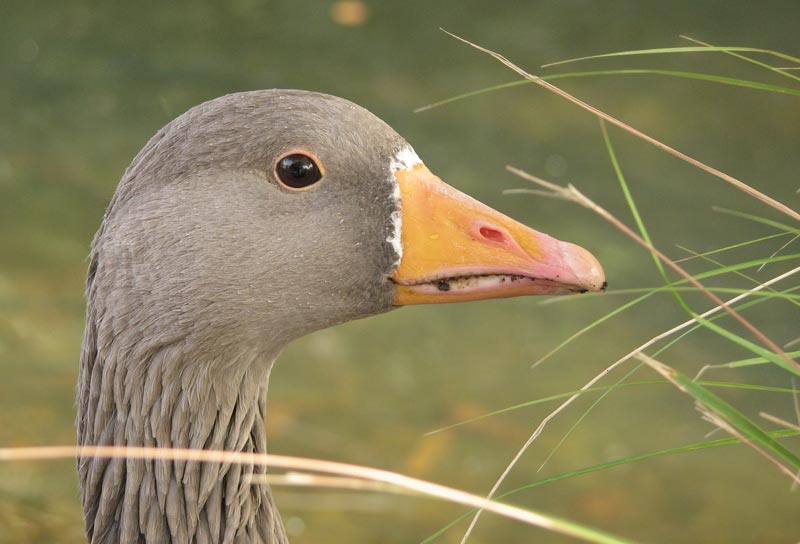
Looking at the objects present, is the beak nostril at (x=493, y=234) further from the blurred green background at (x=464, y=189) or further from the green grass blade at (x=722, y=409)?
the blurred green background at (x=464, y=189)

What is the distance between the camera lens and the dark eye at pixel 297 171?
9.29ft

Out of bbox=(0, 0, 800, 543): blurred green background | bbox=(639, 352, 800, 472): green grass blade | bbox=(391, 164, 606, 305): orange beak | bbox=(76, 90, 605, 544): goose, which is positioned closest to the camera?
bbox=(639, 352, 800, 472): green grass blade

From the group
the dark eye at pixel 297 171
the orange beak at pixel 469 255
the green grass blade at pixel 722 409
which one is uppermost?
the dark eye at pixel 297 171

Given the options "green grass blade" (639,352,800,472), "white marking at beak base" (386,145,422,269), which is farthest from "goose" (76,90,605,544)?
"green grass blade" (639,352,800,472)

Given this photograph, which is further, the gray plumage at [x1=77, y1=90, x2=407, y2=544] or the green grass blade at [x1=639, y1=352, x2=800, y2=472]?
the gray plumage at [x1=77, y1=90, x2=407, y2=544]

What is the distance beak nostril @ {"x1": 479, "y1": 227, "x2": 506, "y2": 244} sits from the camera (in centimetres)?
274

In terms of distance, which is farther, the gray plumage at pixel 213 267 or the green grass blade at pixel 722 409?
the gray plumage at pixel 213 267

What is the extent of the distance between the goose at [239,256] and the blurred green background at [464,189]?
163 cm

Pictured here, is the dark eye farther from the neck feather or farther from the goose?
the neck feather

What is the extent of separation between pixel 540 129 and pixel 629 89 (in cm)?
102

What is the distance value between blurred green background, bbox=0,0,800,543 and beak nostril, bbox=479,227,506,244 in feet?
6.65

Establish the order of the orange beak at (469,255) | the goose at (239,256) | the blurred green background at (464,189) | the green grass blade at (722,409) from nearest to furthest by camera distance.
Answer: the green grass blade at (722,409), the orange beak at (469,255), the goose at (239,256), the blurred green background at (464,189)

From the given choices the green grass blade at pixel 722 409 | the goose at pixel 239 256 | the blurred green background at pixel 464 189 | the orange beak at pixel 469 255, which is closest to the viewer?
the green grass blade at pixel 722 409

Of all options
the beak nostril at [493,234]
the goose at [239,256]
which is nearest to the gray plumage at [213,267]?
the goose at [239,256]
